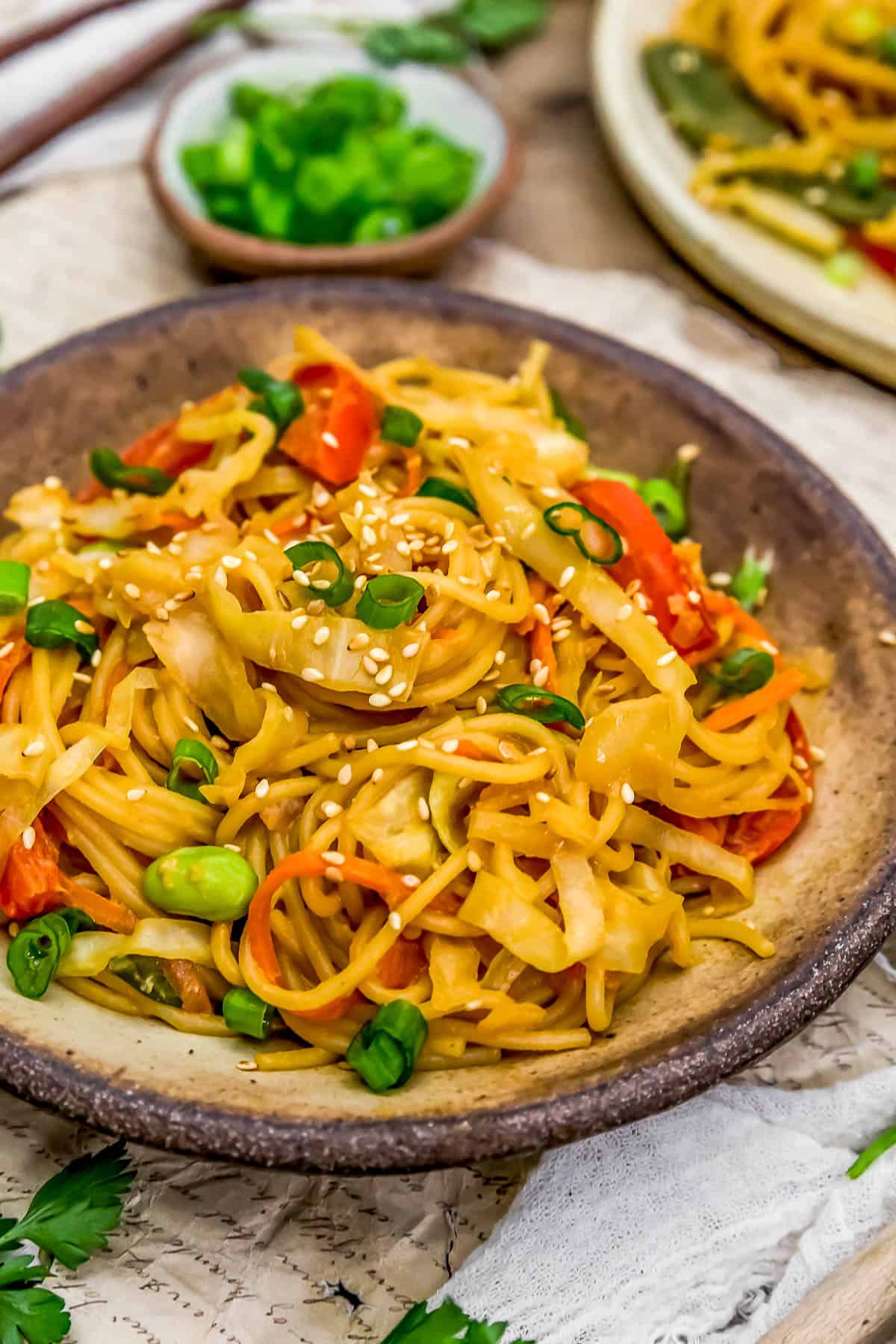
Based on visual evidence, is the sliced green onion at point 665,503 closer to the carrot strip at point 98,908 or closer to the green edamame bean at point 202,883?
the green edamame bean at point 202,883

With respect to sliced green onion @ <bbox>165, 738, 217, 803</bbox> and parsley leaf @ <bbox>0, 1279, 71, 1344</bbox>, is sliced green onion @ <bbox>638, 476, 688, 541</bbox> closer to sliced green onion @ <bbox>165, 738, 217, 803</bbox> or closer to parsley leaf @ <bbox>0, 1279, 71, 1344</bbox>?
sliced green onion @ <bbox>165, 738, 217, 803</bbox>

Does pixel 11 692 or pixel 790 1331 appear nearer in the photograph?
pixel 790 1331

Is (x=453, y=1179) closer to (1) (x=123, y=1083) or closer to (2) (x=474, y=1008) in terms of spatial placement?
(2) (x=474, y=1008)

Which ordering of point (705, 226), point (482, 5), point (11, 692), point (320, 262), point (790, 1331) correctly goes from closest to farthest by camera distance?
point (790, 1331) → point (11, 692) → point (320, 262) → point (705, 226) → point (482, 5)

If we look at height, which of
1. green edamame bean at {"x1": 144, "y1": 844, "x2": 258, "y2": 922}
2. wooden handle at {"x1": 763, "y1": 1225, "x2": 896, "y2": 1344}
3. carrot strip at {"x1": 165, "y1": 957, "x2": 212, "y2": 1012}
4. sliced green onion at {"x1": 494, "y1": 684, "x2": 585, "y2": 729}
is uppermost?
sliced green onion at {"x1": 494, "y1": 684, "x2": 585, "y2": 729}

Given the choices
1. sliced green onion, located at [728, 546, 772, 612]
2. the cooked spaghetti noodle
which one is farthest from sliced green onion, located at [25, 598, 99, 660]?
the cooked spaghetti noodle

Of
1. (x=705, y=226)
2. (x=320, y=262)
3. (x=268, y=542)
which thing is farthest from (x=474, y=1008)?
(x=705, y=226)

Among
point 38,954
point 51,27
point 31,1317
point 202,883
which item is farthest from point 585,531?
point 51,27

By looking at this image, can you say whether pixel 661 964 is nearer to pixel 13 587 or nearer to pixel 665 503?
pixel 665 503
